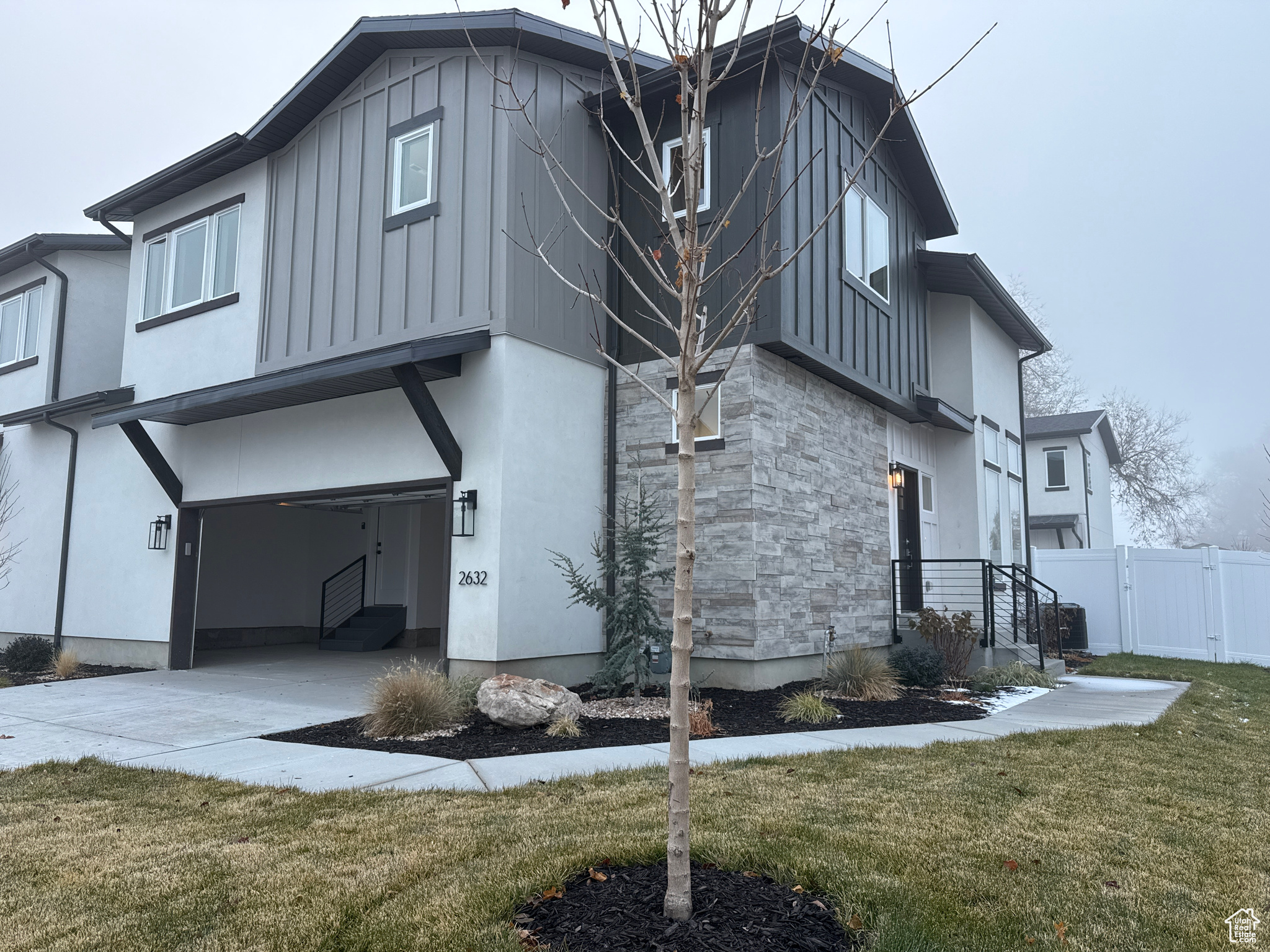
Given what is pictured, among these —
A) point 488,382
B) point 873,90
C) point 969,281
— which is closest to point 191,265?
point 488,382

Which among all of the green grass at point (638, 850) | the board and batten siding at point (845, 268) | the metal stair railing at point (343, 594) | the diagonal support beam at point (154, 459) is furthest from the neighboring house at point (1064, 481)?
the diagonal support beam at point (154, 459)

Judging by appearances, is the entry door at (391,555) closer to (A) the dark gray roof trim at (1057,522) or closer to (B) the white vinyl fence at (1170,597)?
(B) the white vinyl fence at (1170,597)

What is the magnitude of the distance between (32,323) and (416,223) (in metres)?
9.62

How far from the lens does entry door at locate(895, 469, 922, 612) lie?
42.8 feet

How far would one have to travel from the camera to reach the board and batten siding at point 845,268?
10031 mm

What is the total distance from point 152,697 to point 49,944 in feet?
23.1

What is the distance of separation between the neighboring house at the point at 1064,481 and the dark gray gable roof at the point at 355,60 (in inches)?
741

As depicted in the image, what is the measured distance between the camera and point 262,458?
37.1ft

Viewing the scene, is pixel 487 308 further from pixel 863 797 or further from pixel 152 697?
pixel 863 797

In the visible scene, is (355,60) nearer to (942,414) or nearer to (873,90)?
(873,90)

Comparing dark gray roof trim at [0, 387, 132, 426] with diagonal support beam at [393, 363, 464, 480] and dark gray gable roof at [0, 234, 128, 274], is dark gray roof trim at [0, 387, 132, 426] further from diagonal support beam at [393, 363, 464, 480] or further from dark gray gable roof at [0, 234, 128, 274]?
diagonal support beam at [393, 363, 464, 480]

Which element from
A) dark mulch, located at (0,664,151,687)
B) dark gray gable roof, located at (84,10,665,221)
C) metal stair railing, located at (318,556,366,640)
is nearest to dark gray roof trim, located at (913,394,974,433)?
dark gray gable roof, located at (84,10,665,221)

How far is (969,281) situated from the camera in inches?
538

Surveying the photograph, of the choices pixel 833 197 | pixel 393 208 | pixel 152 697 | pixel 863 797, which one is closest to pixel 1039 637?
pixel 833 197
